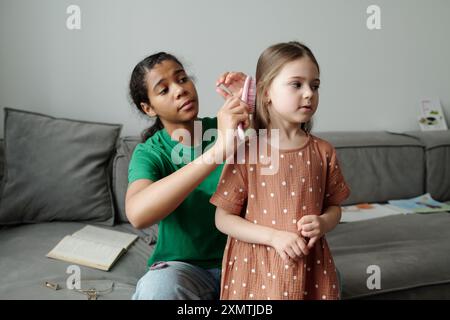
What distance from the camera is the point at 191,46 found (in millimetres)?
2248

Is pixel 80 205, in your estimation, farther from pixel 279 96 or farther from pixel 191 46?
pixel 279 96

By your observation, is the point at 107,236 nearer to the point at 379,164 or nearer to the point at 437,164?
the point at 379,164

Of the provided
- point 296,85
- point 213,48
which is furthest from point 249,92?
point 213,48

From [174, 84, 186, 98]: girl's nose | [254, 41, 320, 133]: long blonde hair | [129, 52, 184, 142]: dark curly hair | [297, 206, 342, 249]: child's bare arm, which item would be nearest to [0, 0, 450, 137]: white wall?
[129, 52, 184, 142]: dark curly hair

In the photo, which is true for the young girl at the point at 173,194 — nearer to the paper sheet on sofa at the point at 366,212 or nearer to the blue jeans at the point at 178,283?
the blue jeans at the point at 178,283

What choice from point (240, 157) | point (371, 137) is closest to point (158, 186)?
point (240, 157)

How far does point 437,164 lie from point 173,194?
6.17 feet

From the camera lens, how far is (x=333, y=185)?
1075mm

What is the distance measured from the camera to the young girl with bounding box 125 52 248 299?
0.98 m

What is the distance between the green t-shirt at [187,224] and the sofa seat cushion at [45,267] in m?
0.31

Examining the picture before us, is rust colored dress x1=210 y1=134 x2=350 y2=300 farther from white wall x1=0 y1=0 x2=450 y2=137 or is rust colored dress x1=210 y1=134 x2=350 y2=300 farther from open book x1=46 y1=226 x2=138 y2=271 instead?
white wall x1=0 y1=0 x2=450 y2=137

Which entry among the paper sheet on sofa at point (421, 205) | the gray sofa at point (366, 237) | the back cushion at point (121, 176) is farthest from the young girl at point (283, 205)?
the paper sheet on sofa at point (421, 205)

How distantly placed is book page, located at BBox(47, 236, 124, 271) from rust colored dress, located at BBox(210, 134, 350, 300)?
0.67m

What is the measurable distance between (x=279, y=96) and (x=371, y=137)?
4.97 ft
